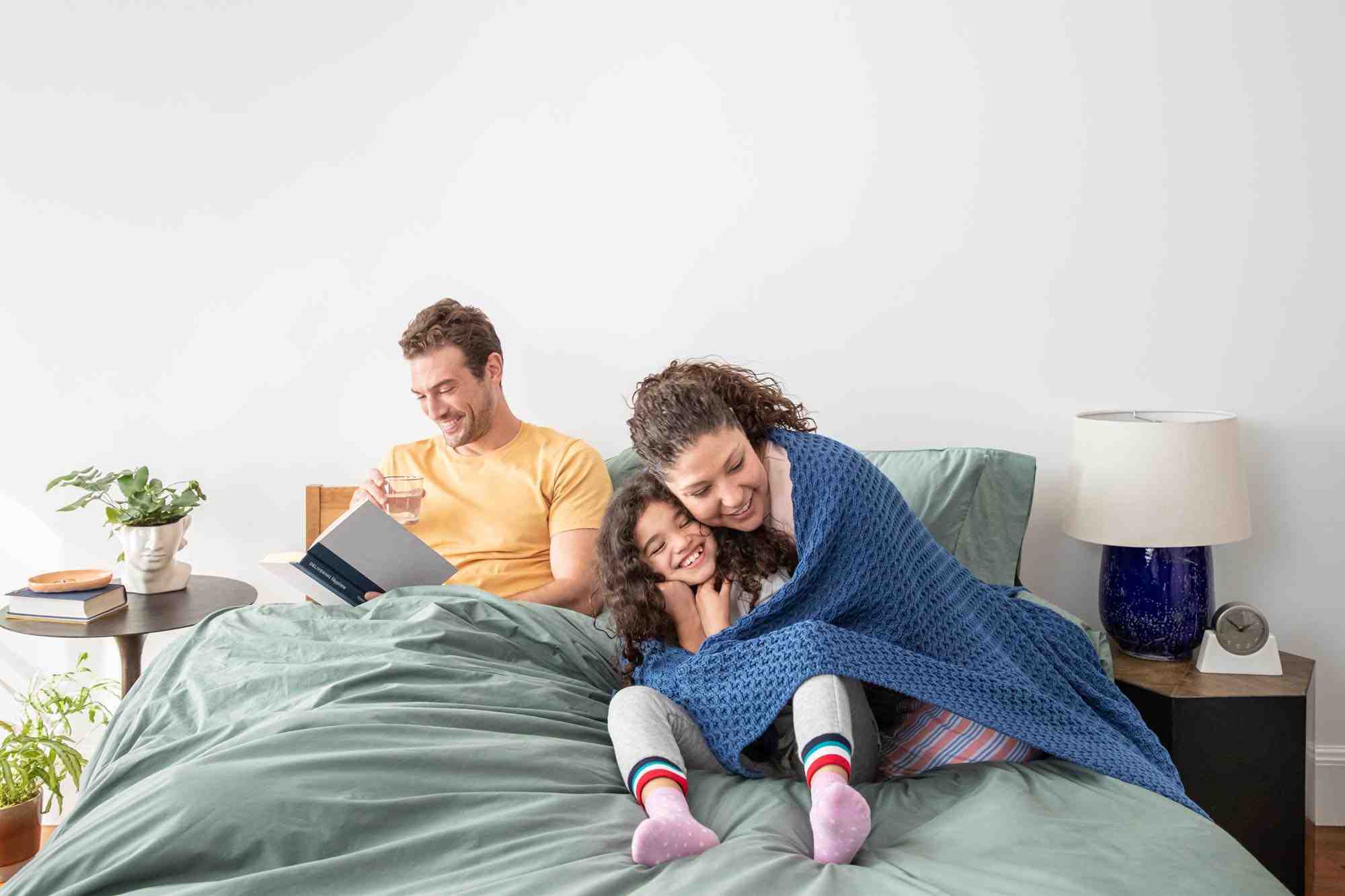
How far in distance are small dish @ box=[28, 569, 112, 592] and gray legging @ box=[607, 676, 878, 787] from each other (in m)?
1.41

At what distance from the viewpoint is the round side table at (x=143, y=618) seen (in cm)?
223

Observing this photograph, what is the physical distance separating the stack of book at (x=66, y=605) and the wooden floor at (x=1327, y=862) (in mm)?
564

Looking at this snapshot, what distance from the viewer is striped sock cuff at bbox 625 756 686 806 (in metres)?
1.37

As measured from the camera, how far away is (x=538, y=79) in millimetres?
2609

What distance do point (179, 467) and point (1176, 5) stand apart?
265 cm

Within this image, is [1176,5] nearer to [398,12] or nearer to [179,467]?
[398,12]

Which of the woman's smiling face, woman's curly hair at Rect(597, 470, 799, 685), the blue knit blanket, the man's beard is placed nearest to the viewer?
the blue knit blanket

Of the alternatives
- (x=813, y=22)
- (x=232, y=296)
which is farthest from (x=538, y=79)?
(x=232, y=296)

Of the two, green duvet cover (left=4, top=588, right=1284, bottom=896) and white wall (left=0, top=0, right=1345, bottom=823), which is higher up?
white wall (left=0, top=0, right=1345, bottom=823)

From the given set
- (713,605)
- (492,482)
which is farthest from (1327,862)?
(492,482)

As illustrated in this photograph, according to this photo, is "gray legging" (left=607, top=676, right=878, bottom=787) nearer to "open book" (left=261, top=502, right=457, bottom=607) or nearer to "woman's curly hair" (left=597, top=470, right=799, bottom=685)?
"woman's curly hair" (left=597, top=470, right=799, bottom=685)

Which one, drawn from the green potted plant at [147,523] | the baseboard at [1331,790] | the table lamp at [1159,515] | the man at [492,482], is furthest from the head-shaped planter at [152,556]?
the baseboard at [1331,790]

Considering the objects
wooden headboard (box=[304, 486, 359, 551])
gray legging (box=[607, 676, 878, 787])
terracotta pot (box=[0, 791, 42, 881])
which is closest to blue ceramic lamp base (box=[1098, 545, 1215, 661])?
gray legging (box=[607, 676, 878, 787])

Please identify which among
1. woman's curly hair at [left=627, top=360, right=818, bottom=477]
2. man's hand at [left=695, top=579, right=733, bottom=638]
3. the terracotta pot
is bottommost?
the terracotta pot
